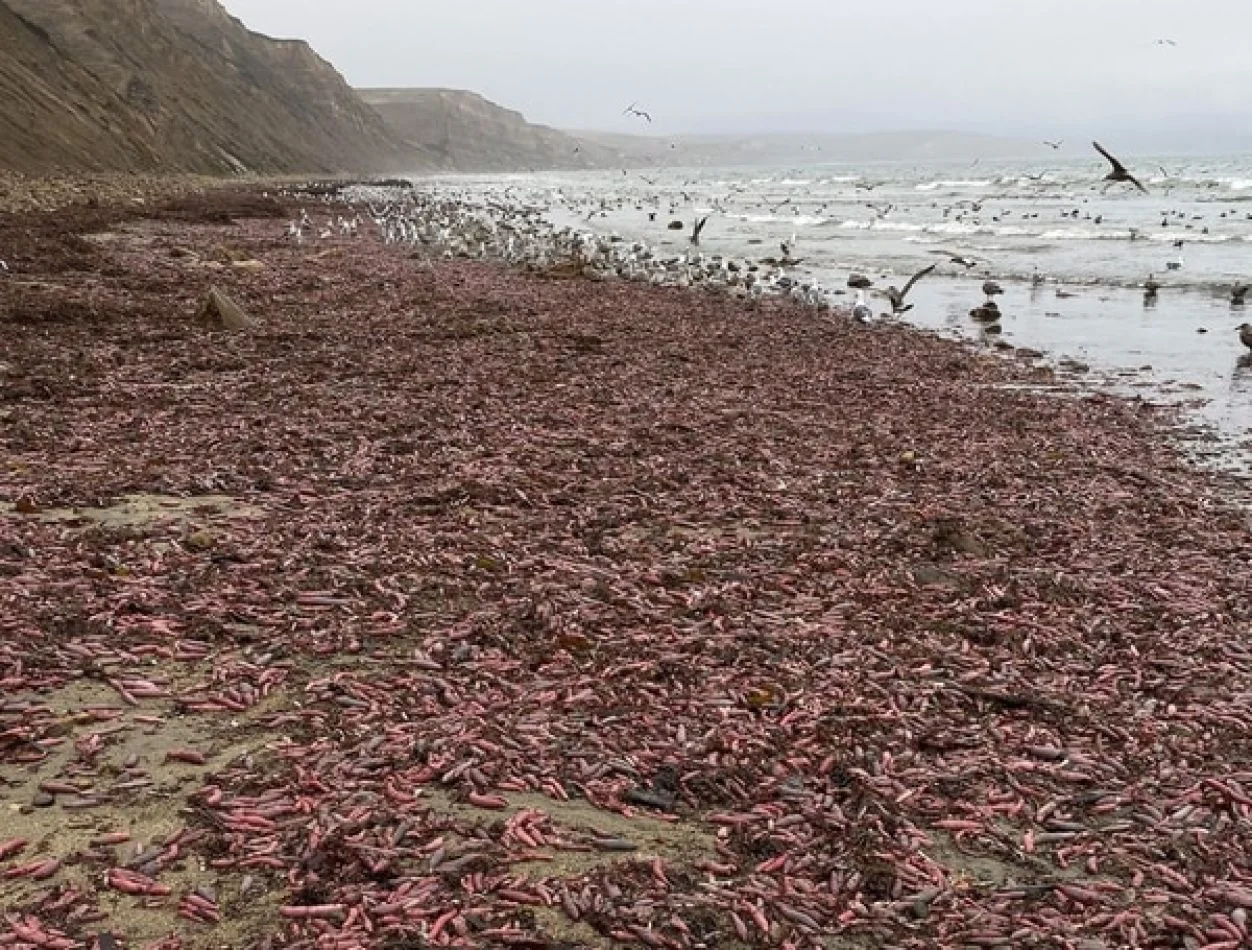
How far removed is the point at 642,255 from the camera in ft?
131

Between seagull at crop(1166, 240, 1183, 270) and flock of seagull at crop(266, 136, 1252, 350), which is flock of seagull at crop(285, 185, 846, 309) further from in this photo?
seagull at crop(1166, 240, 1183, 270)

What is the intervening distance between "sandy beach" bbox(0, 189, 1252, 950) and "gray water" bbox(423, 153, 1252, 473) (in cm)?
740

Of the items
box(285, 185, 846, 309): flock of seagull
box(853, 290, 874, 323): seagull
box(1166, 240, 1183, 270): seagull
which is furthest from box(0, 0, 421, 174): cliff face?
box(1166, 240, 1183, 270): seagull

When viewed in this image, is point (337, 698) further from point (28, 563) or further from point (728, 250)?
point (728, 250)

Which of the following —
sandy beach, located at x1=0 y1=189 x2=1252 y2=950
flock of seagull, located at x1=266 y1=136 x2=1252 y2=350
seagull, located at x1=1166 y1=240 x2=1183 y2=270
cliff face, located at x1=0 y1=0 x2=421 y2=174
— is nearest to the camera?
sandy beach, located at x1=0 y1=189 x2=1252 y2=950

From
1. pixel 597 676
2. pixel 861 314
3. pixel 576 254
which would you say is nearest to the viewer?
pixel 597 676

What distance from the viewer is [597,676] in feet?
21.3

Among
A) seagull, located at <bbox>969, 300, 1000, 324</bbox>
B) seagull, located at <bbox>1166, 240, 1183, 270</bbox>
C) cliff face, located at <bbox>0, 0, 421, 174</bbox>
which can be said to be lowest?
seagull, located at <bbox>969, 300, 1000, 324</bbox>

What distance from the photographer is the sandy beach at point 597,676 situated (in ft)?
14.5

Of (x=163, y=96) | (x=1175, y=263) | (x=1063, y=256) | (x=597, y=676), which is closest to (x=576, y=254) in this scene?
(x=1063, y=256)

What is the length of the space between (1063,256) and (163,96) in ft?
274

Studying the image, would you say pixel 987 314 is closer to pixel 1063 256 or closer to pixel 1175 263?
pixel 1175 263

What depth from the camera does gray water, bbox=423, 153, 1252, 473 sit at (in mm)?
20953

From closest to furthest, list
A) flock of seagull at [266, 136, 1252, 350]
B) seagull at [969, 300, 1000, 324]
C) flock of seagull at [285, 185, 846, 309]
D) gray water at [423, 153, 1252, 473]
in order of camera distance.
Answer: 1. gray water at [423, 153, 1252, 473]
2. seagull at [969, 300, 1000, 324]
3. flock of seagull at [266, 136, 1252, 350]
4. flock of seagull at [285, 185, 846, 309]
